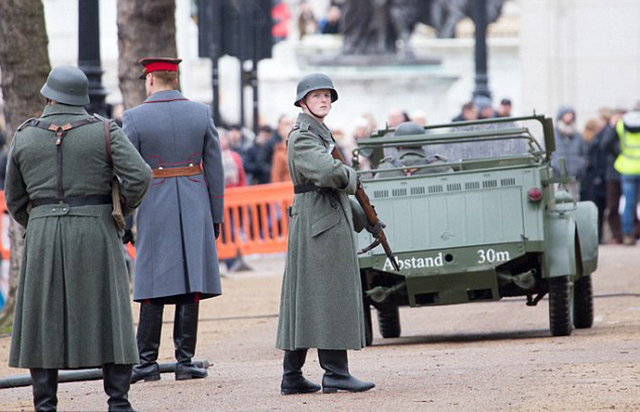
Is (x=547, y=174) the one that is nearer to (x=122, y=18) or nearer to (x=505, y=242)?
(x=505, y=242)

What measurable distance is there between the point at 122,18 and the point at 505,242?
689 cm

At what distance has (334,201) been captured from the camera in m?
10.1

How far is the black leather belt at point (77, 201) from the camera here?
889cm

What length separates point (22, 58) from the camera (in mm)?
15914

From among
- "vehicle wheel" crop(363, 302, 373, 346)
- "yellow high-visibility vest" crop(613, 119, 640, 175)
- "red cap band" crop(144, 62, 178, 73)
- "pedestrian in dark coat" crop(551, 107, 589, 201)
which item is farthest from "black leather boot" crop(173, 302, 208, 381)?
"pedestrian in dark coat" crop(551, 107, 589, 201)

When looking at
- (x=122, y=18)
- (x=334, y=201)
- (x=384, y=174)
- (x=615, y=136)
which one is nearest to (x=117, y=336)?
(x=334, y=201)

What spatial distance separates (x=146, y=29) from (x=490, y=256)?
21.2 feet

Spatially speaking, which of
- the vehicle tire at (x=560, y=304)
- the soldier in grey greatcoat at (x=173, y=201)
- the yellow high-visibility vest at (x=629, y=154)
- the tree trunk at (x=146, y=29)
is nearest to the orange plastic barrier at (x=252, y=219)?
the tree trunk at (x=146, y=29)

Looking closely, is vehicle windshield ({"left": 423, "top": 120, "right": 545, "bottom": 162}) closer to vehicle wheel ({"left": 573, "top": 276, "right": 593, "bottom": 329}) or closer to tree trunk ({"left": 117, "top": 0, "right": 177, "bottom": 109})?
vehicle wheel ({"left": 573, "top": 276, "right": 593, "bottom": 329})

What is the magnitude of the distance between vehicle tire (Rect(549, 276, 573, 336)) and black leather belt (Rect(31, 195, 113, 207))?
16.6 feet

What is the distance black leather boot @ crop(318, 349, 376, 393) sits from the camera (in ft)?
33.2

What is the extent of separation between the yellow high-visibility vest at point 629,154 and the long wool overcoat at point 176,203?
14.3 m

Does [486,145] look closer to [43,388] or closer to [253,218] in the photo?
[43,388]

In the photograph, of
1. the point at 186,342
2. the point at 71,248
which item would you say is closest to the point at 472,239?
the point at 186,342
